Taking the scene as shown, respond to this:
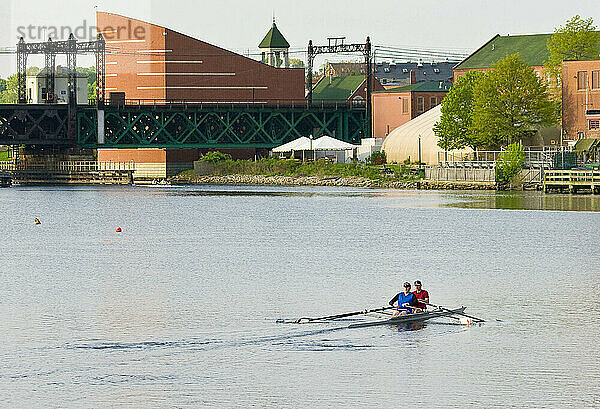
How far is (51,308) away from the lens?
40688 millimetres

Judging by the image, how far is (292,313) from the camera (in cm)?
3931

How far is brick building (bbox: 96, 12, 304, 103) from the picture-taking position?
5782 inches

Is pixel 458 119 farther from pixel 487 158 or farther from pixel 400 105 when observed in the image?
pixel 400 105

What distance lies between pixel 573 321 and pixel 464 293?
7136 mm

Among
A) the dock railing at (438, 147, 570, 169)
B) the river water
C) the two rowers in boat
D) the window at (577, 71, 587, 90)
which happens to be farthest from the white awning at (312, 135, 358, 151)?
the two rowers in boat

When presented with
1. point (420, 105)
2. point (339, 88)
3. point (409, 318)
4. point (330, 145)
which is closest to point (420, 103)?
point (420, 105)

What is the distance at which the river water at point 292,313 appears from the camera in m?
28.3

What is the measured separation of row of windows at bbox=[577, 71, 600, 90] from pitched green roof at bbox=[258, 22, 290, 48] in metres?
67.4

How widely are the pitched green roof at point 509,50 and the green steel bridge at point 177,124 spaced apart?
1587cm

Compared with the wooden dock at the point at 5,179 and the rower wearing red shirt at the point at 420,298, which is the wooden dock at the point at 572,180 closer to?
the rower wearing red shirt at the point at 420,298

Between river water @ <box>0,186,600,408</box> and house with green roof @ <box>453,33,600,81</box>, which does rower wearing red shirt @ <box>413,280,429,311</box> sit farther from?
house with green roof @ <box>453,33,600,81</box>

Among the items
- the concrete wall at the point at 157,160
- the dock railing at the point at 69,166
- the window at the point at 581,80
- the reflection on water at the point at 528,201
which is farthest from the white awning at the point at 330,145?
the dock railing at the point at 69,166

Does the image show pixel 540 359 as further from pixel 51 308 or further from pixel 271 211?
pixel 271 211

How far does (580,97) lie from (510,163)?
11.2m
